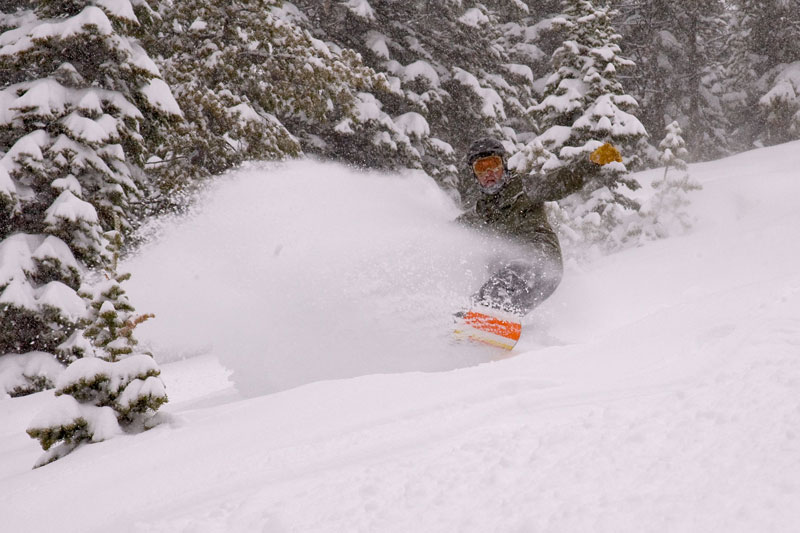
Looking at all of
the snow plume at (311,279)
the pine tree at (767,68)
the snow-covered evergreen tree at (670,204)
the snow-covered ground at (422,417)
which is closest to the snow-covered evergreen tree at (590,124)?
the snow-covered evergreen tree at (670,204)

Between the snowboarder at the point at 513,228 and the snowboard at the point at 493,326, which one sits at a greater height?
the snowboarder at the point at 513,228

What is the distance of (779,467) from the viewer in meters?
1.84

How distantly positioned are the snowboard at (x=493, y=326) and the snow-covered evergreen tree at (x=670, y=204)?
804 centimetres

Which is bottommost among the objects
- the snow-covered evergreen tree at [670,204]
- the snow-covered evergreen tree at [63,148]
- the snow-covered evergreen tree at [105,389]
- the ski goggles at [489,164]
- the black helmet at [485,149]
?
the snow-covered evergreen tree at [670,204]

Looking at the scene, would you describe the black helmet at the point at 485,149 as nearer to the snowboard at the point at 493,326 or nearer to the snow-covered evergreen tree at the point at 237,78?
the snowboard at the point at 493,326

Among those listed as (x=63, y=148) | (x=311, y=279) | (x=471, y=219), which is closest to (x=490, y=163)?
(x=471, y=219)

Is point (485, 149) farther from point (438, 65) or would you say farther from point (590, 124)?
point (438, 65)

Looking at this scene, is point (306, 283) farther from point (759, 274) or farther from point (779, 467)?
point (759, 274)

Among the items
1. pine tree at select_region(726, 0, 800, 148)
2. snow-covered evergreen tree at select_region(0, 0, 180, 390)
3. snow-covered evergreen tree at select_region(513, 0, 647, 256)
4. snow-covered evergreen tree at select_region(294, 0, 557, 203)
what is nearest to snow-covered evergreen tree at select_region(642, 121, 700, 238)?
snow-covered evergreen tree at select_region(513, 0, 647, 256)

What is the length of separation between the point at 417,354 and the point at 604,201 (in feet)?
27.3

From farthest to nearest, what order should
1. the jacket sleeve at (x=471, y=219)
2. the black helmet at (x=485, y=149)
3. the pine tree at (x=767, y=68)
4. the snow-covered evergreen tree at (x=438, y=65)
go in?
1. the pine tree at (x=767, y=68)
2. the snow-covered evergreen tree at (x=438, y=65)
3. the jacket sleeve at (x=471, y=219)
4. the black helmet at (x=485, y=149)

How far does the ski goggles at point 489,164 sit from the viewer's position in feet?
17.5

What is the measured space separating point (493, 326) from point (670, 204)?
848cm

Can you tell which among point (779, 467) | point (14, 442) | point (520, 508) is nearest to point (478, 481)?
point (520, 508)
